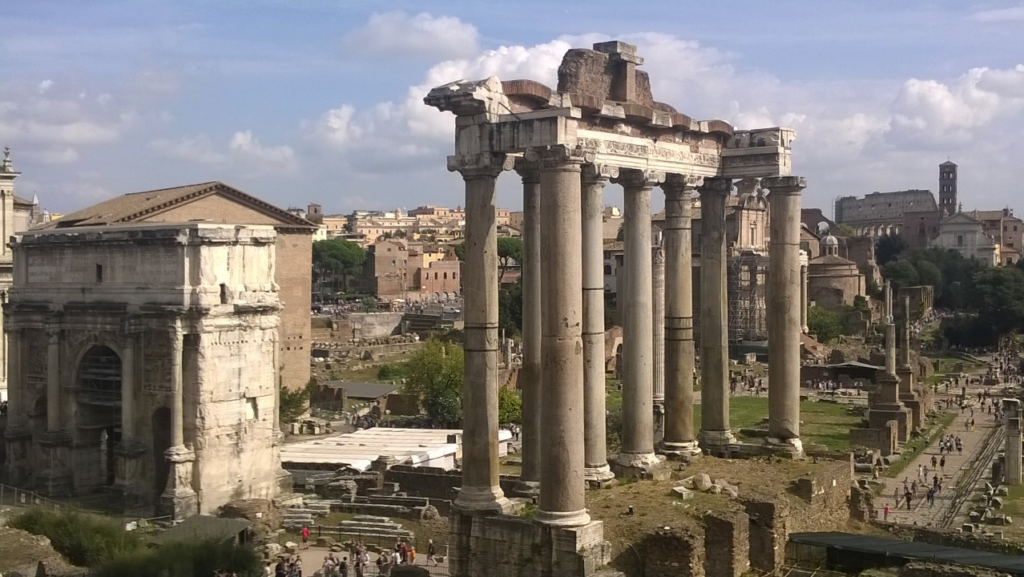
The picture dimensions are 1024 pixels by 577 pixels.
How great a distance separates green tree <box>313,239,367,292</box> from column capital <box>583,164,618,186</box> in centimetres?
9289

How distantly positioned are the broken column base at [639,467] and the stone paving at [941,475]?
10.7 m

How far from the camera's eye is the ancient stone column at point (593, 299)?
1281 cm

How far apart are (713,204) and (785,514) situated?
16.0 ft

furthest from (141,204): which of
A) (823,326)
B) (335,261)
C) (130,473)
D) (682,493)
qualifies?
Answer: (335,261)

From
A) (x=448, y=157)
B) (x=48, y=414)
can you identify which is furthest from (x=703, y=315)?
(x=48, y=414)

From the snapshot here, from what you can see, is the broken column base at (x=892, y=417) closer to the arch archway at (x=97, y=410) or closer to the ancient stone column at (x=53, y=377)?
the arch archway at (x=97, y=410)

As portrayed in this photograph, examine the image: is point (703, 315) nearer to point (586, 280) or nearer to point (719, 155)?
point (719, 155)

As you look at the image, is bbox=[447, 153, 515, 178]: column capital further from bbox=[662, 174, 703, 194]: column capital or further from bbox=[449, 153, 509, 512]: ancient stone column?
bbox=[662, 174, 703, 194]: column capital

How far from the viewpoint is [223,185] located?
43.3 m

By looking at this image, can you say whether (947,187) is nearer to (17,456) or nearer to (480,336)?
(17,456)

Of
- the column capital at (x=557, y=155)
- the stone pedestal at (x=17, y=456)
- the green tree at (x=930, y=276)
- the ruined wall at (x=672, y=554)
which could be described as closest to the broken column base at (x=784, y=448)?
the ruined wall at (x=672, y=554)

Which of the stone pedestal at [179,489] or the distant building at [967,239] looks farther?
the distant building at [967,239]

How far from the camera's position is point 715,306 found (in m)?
16.0

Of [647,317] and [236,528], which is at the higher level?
[647,317]
